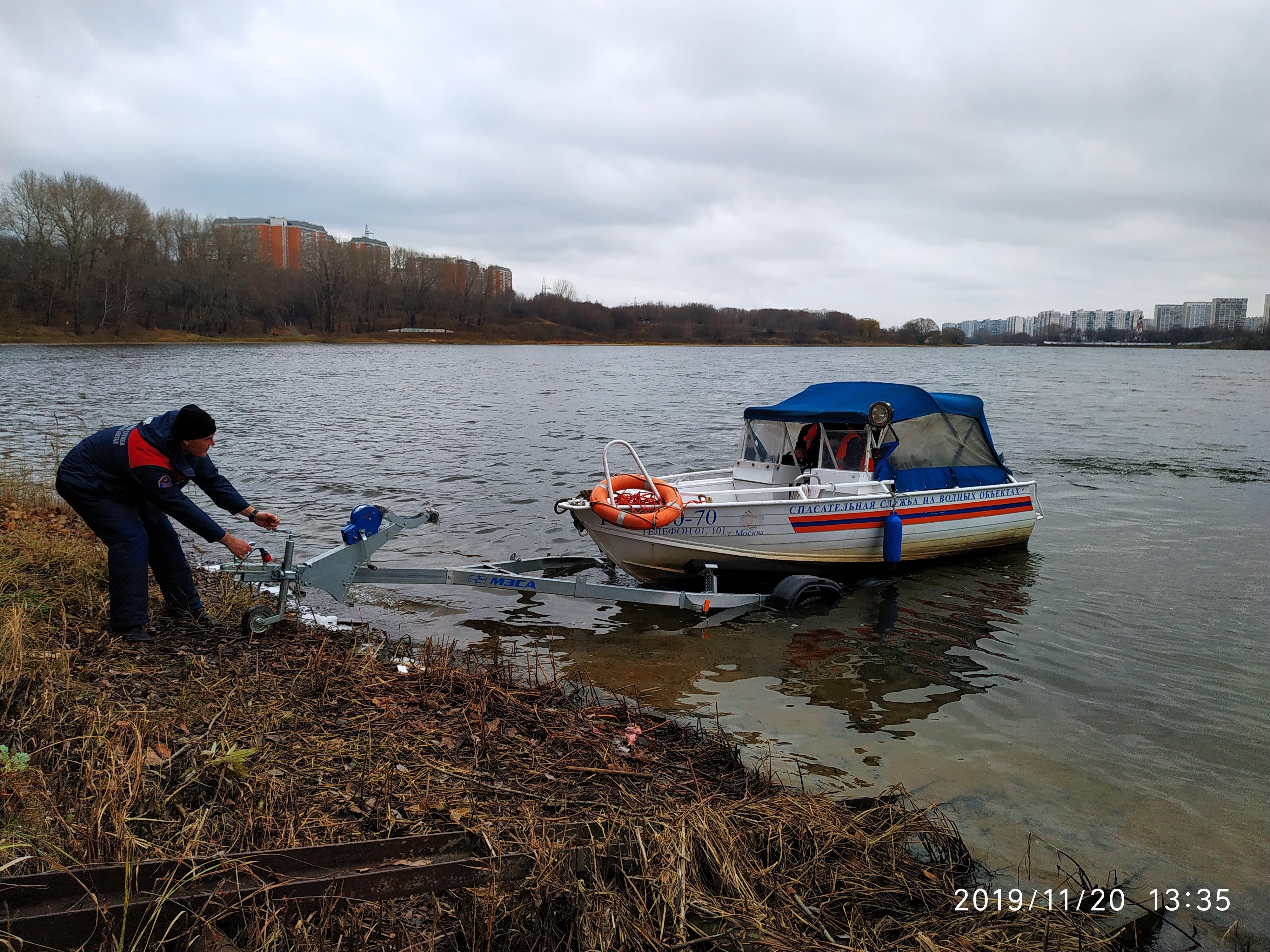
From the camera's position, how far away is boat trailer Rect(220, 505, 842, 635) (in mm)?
6848

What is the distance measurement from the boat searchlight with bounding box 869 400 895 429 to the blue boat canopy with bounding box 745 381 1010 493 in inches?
4.3

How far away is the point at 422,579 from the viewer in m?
8.31

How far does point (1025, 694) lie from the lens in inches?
296

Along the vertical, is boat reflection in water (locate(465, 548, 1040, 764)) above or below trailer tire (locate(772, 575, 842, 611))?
below

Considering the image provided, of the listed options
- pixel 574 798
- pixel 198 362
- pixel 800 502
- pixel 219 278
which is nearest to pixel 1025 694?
pixel 800 502

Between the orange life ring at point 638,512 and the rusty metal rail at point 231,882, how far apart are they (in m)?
6.10

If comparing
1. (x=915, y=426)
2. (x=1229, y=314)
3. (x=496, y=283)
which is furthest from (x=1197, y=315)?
(x=915, y=426)

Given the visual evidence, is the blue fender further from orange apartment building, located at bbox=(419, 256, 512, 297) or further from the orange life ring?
orange apartment building, located at bbox=(419, 256, 512, 297)

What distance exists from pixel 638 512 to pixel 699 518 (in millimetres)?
796

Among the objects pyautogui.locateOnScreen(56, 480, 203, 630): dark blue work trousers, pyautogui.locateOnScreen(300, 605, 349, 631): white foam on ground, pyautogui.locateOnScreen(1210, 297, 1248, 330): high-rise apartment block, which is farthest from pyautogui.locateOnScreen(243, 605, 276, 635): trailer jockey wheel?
pyautogui.locateOnScreen(1210, 297, 1248, 330): high-rise apartment block

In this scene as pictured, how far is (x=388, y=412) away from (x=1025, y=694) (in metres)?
29.2

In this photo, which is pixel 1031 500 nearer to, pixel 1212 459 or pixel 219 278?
pixel 1212 459

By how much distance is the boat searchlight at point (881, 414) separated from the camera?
425 inches
